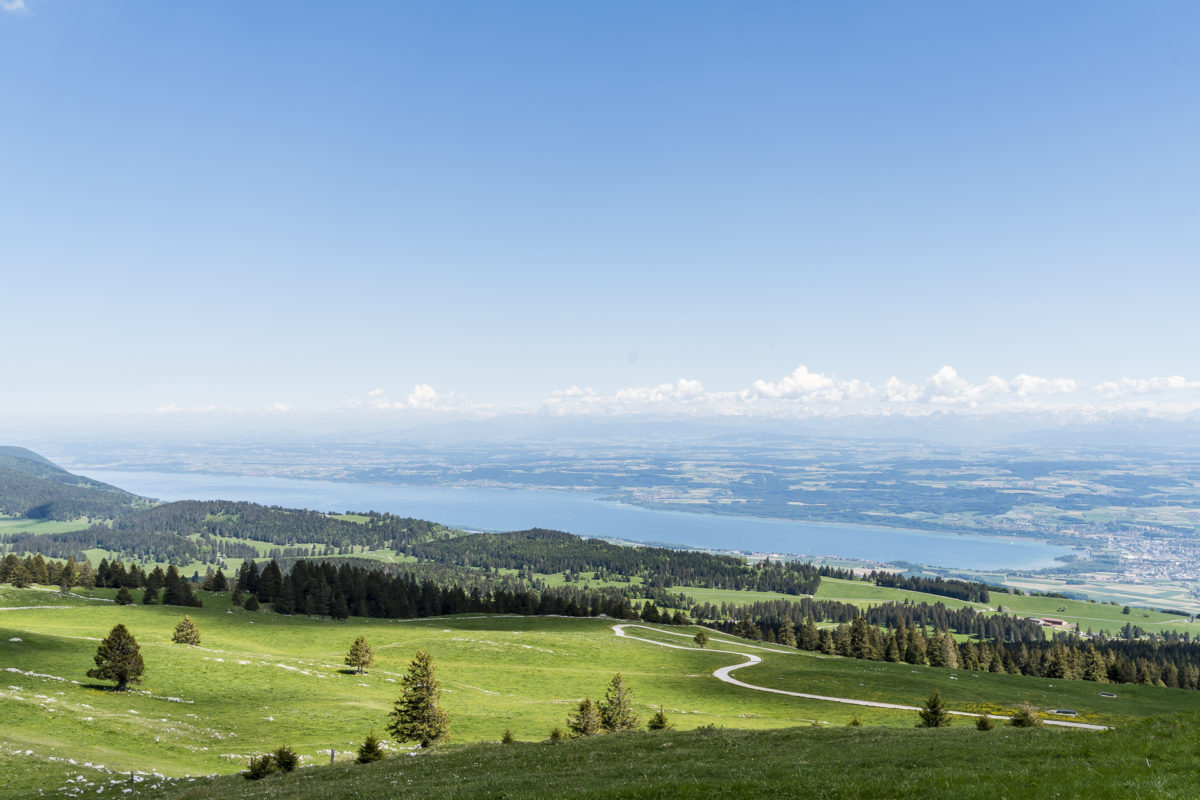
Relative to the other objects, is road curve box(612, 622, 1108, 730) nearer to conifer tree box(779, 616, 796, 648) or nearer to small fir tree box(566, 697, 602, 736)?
conifer tree box(779, 616, 796, 648)

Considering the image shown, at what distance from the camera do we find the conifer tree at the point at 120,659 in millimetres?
53875

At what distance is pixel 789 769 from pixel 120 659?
56.5 m

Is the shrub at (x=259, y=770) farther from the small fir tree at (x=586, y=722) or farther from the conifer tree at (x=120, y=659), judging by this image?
the conifer tree at (x=120, y=659)

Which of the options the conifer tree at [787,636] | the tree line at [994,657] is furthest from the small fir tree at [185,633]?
the conifer tree at [787,636]

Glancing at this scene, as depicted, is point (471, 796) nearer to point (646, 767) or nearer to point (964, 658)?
point (646, 767)

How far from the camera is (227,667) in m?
66.6

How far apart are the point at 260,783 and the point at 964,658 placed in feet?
433

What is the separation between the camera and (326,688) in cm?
6456

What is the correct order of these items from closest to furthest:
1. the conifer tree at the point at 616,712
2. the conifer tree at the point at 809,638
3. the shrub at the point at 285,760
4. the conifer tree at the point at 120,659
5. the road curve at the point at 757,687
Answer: the shrub at the point at 285,760
the conifer tree at the point at 616,712
the conifer tree at the point at 120,659
the road curve at the point at 757,687
the conifer tree at the point at 809,638

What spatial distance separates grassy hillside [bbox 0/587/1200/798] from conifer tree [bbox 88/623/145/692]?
1783 mm

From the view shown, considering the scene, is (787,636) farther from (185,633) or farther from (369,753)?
(369,753)

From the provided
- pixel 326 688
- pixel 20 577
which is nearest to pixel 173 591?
pixel 20 577

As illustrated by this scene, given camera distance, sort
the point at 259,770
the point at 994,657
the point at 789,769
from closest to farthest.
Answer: the point at 789,769 → the point at 259,770 → the point at 994,657

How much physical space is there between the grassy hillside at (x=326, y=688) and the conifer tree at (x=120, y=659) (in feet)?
5.85
